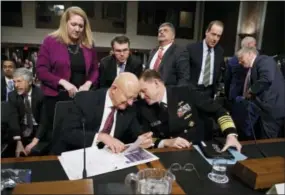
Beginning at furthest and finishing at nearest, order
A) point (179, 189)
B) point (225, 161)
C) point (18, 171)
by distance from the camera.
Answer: point (225, 161), point (18, 171), point (179, 189)

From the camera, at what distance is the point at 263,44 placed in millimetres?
5602

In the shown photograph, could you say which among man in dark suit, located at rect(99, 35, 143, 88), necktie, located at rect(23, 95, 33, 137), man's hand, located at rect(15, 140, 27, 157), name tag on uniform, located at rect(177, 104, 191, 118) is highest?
man in dark suit, located at rect(99, 35, 143, 88)

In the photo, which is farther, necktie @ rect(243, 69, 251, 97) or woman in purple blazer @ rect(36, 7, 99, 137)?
necktie @ rect(243, 69, 251, 97)

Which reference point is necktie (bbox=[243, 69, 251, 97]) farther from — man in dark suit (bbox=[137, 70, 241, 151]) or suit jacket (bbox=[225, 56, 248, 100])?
man in dark suit (bbox=[137, 70, 241, 151])

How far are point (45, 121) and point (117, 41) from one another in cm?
83

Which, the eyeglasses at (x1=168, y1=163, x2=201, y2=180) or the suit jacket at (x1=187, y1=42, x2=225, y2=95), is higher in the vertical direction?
the suit jacket at (x1=187, y1=42, x2=225, y2=95)

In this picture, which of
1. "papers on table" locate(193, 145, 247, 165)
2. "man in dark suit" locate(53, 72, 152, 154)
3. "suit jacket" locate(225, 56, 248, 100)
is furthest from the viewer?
"suit jacket" locate(225, 56, 248, 100)

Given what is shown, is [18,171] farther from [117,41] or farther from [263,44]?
[263,44]

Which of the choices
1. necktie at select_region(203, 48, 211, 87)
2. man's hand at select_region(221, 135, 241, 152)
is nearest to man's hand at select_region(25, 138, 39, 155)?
man's hand at select_region(221, 135, 241, 152)

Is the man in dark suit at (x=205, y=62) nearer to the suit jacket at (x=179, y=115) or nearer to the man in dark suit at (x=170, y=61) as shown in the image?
the man in dark suit at (x=170, y=61)

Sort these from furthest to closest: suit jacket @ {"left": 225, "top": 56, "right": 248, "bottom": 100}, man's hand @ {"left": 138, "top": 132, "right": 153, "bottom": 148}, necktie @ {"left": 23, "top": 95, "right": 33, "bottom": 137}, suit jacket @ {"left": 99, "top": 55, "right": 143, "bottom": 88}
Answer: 1. suit jacket @ {"left": 225, "top": 56, "right": 248, "bottom": 100}
2. suit jacket @ {"left": 99, "top": 55, "right": 143, "bottom": 88}
3. necktie @ {"left": 23, "top": 95, "right": 33, "bottom": 137}
4. man's hand @ {"left": 138, "top": 132, "right": 153, "bottom": 148}

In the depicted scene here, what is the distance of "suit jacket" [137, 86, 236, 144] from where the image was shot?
1.82 m

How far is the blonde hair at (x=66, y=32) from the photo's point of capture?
1.98 m

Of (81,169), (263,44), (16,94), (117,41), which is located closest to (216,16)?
(263,44)
